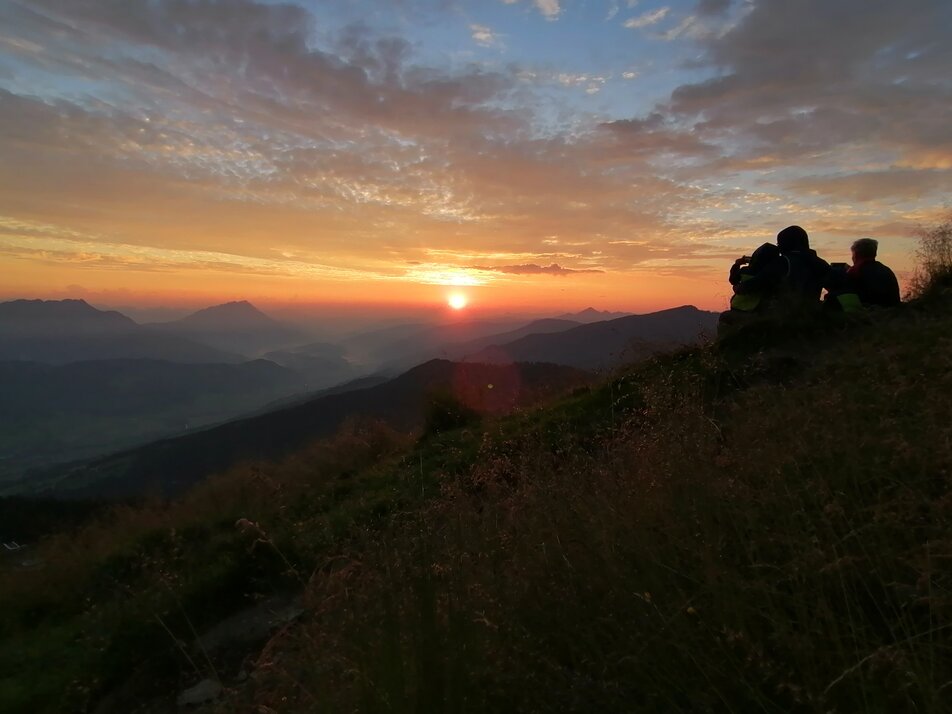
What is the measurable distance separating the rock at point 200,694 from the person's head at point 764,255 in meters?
8.70

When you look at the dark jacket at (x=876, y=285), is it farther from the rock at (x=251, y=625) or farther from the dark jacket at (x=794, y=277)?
the rock at (x=251, y=625)

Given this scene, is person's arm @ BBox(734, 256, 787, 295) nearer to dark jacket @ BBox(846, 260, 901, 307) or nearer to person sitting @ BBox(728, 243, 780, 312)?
person sitting @ BBox(728, 243, 780, 312)

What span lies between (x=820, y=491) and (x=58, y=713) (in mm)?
4876

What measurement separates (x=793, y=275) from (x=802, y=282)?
0.16 m

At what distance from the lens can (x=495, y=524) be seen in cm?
262

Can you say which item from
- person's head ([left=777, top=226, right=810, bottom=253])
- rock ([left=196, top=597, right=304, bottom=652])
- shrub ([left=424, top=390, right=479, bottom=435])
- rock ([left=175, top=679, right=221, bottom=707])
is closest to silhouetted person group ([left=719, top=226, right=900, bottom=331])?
person's head ([left=777, top=226, right=810, bottom=253])

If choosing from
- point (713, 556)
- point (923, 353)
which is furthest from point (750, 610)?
point (923, 353)

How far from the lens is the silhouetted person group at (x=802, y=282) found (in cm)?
766

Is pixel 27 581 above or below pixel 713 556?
below

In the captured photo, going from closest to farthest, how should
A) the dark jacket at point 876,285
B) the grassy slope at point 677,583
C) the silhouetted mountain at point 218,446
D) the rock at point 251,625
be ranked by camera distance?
1. the grassy slope at point 677,583
2. the rock at point 251,625
3. the dark jacket at point 876,285
4. the silhouetted mountain at point 218,446

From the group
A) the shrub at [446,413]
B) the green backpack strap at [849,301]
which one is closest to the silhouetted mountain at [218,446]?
the shrub at [446,413]

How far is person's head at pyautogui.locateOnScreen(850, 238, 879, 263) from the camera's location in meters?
7.76

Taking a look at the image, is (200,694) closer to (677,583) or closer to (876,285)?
(677,583)

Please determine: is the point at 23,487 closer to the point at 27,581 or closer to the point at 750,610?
the point at 27,581
